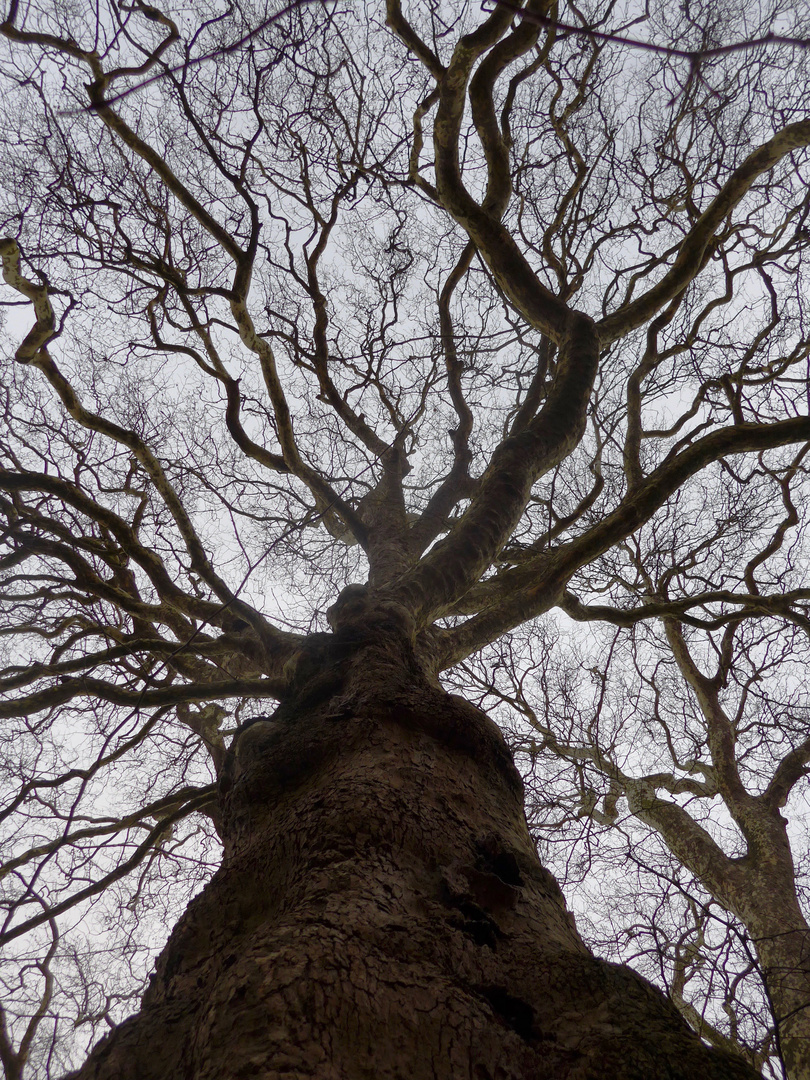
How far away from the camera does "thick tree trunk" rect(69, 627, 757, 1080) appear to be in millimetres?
843

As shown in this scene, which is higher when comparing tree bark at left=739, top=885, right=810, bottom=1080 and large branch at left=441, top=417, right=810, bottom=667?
large branch at left=441, top=417, right=810, bottom=667

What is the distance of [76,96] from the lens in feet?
11.6

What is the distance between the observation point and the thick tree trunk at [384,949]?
84 centimetres

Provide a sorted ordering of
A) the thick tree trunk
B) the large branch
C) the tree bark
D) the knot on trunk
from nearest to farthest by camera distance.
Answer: the thick tree trunk, the knot on trunk, the large branch, the tree bark

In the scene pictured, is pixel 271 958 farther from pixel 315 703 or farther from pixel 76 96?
pixel 76 96

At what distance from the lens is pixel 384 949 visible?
99 centimetres

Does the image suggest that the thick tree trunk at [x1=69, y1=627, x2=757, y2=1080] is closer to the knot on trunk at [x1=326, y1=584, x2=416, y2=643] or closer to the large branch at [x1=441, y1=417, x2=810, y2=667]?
the knot on trunk at [x1=326, y1=584, x2=416, y2=643]

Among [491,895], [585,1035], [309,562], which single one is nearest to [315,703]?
[491,895]

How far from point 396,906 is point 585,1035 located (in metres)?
0.35

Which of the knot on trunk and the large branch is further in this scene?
the large branch

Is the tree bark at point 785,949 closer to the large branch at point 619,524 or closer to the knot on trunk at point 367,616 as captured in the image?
the large branch at point 619,524

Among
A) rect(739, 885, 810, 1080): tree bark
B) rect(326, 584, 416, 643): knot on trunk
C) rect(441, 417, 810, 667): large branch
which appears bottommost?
rect(739, 885, 810, 1080): tree bark

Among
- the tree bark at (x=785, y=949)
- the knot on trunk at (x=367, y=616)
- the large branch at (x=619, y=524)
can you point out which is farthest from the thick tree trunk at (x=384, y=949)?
the tree bark at (x=785, y=949)

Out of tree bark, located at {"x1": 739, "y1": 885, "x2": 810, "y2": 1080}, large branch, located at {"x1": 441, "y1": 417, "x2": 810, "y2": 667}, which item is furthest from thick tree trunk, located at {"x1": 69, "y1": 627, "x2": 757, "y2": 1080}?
tree bark, located at {"x1": 739, "y1": 885, "x2": 810, "y2": 1080}
